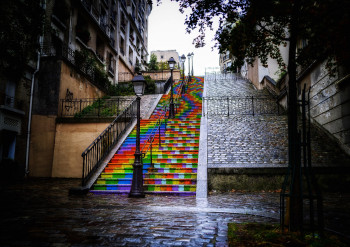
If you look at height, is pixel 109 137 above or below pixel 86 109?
below

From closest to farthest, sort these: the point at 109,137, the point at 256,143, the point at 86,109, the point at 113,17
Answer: the point at 256,143
the point at 109,137
the point at 86,109
the point at 113,17

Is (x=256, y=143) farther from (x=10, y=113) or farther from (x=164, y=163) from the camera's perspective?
(x=10, y=113)

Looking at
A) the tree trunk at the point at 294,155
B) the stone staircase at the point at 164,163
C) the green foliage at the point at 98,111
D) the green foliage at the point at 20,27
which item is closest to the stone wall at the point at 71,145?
the green foliage at the point at 98,111

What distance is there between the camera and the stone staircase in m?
9.07

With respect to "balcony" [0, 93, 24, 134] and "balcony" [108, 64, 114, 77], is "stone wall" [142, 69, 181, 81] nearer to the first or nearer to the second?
"balcony" [108, 64, 114, 77]

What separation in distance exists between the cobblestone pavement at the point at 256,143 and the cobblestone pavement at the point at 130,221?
2.37 m

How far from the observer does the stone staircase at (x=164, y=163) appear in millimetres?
9070

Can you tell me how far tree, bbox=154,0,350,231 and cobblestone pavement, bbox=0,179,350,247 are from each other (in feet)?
4.84

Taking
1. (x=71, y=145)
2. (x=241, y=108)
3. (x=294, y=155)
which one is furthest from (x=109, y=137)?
(x=294, y=155)

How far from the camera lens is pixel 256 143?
35.7 feet

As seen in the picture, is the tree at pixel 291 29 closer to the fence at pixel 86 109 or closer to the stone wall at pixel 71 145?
the stone wall at pixel 71 145

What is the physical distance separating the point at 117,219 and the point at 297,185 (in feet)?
10.5

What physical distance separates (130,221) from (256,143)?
298 inches

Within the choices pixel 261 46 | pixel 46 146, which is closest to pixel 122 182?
pixel 46 146
